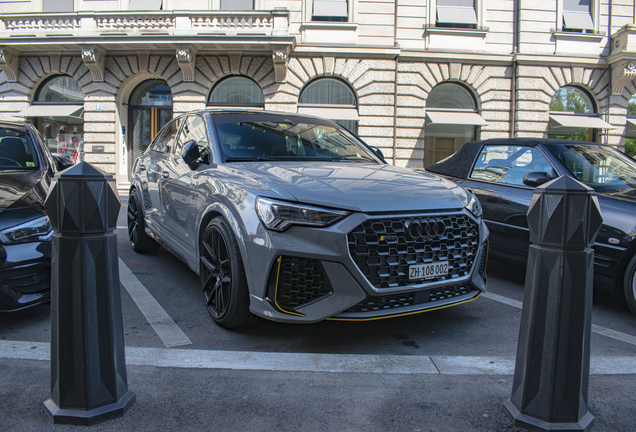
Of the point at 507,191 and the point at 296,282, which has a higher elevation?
the point at 507,191

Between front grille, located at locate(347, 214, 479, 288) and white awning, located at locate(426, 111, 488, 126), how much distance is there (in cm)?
1433

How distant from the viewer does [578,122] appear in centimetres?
1653

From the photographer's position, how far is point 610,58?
16.3 meters

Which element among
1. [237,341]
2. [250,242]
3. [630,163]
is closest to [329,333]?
[237,341]

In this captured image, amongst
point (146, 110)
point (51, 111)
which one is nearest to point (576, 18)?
point (146, 110)

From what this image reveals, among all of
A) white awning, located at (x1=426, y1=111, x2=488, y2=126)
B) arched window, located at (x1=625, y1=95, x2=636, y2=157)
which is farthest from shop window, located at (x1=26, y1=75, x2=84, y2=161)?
arched window, located at (x1=625, y1=95, x2=636, y2=157)

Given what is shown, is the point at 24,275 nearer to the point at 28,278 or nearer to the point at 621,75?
the point at 28,278

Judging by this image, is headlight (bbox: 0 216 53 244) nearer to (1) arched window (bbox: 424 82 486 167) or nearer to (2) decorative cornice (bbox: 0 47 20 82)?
(1) arched window (bbox: 424 82 486 167)

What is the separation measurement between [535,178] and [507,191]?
41 centimetres

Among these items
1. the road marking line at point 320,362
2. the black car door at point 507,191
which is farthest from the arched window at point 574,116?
the road marking line at point 320,362

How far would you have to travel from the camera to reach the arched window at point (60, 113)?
55.3 ft

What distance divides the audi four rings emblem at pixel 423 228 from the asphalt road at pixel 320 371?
72 cm

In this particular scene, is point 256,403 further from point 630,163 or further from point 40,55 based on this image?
point 40,55

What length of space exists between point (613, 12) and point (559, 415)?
19466 millimetres
